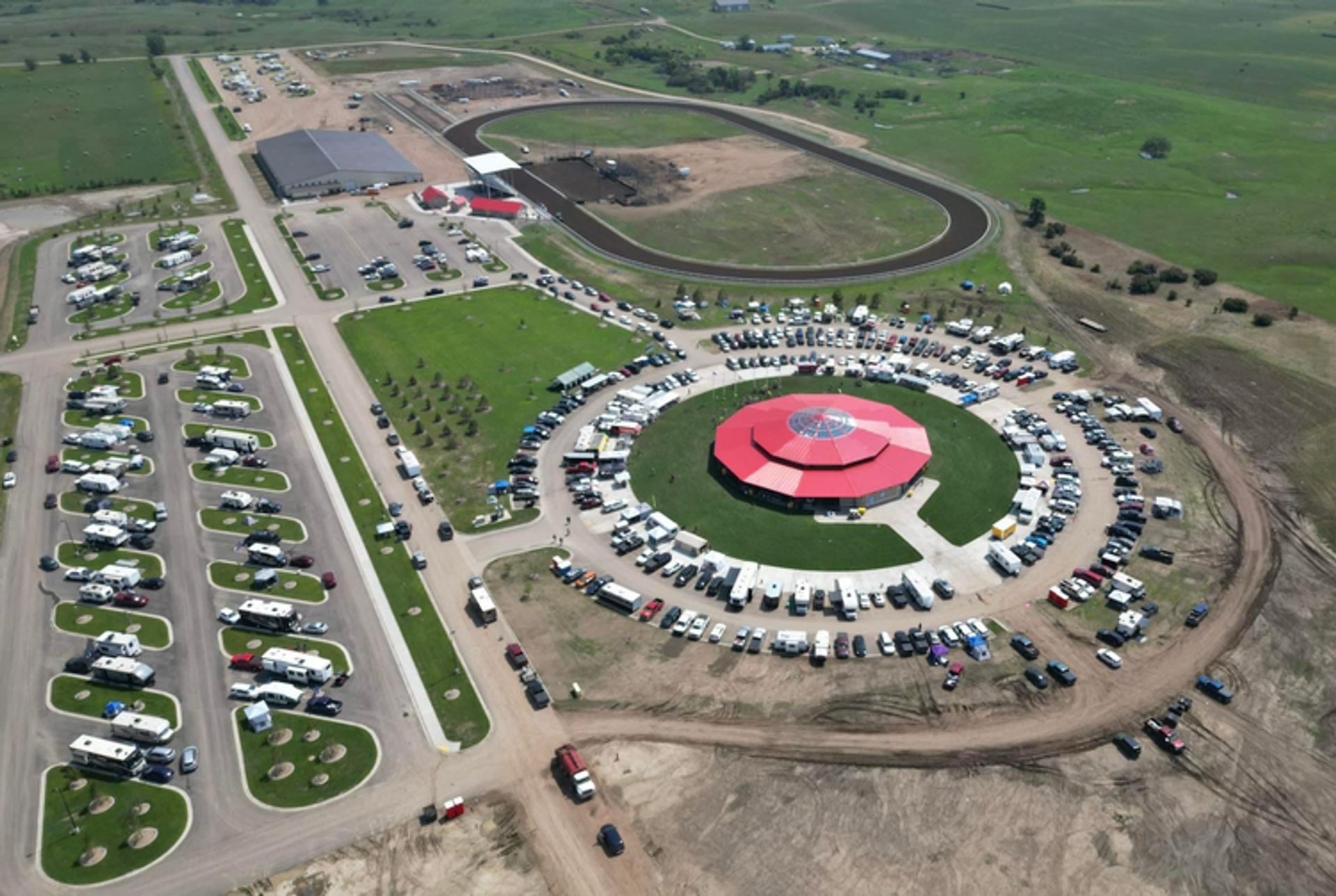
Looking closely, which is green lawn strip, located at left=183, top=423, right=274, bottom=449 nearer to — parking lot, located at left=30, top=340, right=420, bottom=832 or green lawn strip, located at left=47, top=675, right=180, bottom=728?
parking lot, located at left=30, top=340, right=420, bottom=832

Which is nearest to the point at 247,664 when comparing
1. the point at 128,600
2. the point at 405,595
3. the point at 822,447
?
the point at 405,595

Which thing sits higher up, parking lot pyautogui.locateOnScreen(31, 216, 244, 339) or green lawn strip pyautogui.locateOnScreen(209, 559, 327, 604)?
green lawn strip pyautogui.locateOnScreen(209, 559, 327, 604)

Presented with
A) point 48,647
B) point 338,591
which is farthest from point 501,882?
point 48,647

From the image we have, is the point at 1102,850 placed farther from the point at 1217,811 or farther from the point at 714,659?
the point at 714,659

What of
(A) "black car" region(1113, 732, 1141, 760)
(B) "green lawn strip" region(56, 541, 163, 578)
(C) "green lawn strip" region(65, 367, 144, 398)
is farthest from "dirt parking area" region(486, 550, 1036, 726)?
(C) "green lawn strip" region(65, 367, 144, 398)

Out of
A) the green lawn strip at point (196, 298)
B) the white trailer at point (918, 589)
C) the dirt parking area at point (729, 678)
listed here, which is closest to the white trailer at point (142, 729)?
the dirt parking area at point (729, 678)

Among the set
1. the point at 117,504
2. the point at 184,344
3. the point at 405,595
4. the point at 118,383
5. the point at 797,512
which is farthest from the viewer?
the point at 184,344

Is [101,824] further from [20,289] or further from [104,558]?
[20,289]
